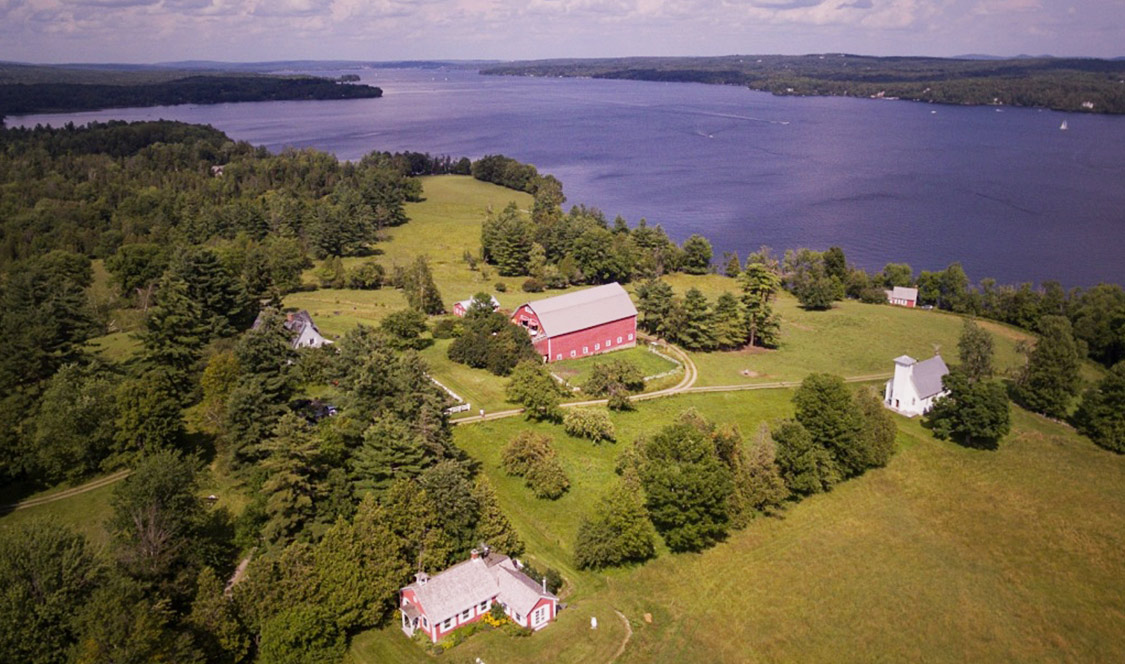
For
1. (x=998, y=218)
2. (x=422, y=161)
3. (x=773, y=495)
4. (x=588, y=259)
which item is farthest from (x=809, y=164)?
(x=773, y=495)

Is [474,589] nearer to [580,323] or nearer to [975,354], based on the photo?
[580,323]

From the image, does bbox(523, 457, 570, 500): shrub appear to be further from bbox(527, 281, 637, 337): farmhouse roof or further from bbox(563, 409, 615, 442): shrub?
bbox(527, 281, 637, 337): farmhouse roof

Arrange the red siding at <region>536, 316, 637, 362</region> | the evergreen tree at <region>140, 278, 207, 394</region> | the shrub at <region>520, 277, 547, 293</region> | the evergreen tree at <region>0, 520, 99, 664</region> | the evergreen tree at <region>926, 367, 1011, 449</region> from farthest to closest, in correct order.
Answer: the shrub at <region>520, 277, 547, 293</region>, the red siding at <region>536, 316, 637, 362</region>, the evergreen tree at <region>140, 278, 207, 394</region>, the evergreen tree at <region>926, 367, 1011, 449</region>, the evergreen tree at <region>0, 520, 99, 664</region>

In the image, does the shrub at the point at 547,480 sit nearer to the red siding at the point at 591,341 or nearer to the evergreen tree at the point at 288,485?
the evergreen tree at the point at 288,485

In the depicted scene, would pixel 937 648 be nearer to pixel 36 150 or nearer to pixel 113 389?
pixel 113 389

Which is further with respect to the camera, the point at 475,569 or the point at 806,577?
the point at 806,577

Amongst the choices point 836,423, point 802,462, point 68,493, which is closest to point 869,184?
point 836,423

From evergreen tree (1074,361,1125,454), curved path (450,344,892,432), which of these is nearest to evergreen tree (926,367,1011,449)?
evergreen tree (1074,361,1125,454)
